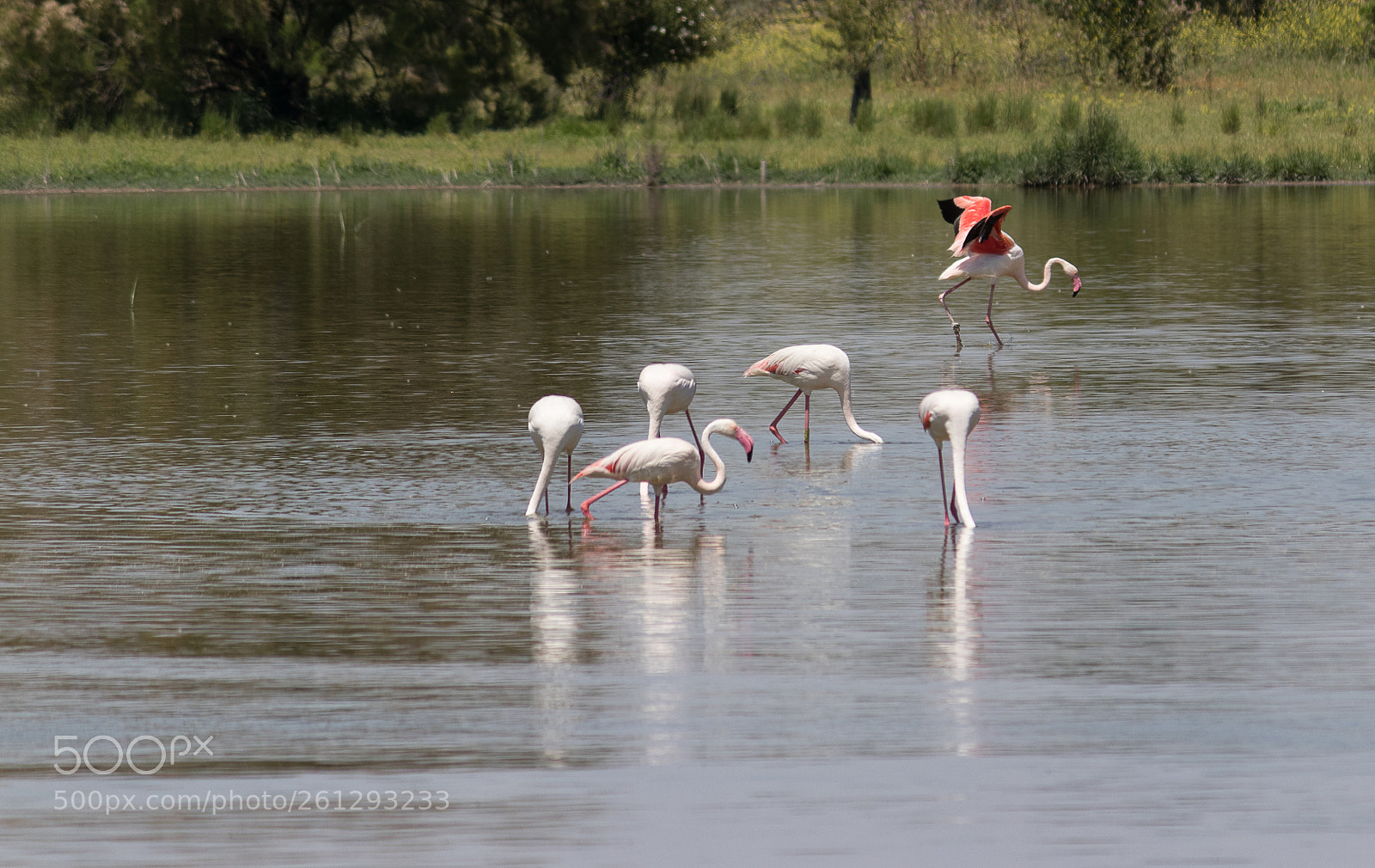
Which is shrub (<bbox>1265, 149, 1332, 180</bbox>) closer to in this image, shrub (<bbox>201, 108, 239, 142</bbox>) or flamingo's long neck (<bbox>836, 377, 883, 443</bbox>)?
shrub (<bbox>201, 108, 239, 142</bbox>)

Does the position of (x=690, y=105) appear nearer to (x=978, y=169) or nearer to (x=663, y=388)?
(x=978, y=169)

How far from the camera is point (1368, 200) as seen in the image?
1277 inches

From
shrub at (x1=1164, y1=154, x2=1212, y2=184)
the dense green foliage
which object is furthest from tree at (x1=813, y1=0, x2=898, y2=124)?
shrub at (x1=1164, y1=154, x2=1212, y2=184)

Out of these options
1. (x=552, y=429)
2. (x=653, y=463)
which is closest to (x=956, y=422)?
(x=653, y=463)

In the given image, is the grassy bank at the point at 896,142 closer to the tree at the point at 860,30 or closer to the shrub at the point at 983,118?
the shrub at the point at 983,118

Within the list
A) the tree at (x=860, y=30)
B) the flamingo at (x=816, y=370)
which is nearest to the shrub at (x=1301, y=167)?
the tree at (x=860, y=30)

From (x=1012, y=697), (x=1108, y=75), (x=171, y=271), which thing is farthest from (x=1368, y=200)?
(x=1012, y=697)

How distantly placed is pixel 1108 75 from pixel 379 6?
18.0 m

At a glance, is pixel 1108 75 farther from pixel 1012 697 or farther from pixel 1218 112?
pixel 1012 697

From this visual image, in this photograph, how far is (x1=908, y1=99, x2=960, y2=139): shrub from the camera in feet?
142

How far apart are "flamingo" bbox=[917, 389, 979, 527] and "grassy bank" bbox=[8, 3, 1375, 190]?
28771 millimetres

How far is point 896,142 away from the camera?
4234 cm

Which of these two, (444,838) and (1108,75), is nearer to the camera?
(444,838)

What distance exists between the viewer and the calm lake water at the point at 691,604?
536 cm
